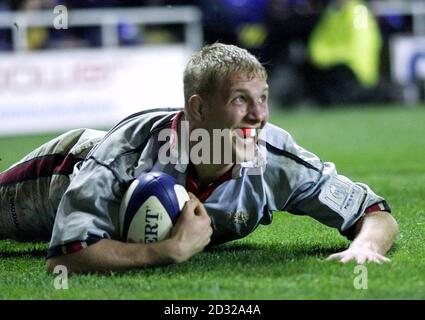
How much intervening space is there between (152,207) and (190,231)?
0.60 feet

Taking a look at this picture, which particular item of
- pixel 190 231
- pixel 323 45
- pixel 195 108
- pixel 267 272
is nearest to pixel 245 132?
pixel 195 108

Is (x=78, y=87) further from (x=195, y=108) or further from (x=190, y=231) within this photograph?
(x=190, y=231)

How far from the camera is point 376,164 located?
375 inches

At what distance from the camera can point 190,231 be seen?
4379mm

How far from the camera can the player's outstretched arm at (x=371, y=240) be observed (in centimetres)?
449

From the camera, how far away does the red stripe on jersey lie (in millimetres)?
5094

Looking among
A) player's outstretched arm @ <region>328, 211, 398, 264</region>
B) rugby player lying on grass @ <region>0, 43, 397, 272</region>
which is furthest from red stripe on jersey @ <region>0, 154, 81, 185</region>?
player's outstretched arm @ <region>328, 211, 398, 264</region>

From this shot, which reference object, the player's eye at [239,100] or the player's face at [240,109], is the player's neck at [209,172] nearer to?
the player's face at [240,109]

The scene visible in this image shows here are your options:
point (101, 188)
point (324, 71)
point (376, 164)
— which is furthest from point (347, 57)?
point (101, 188)

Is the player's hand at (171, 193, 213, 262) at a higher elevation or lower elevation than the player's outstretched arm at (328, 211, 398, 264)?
higher

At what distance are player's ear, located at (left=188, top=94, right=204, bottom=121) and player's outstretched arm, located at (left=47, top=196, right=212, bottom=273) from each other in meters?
0.37

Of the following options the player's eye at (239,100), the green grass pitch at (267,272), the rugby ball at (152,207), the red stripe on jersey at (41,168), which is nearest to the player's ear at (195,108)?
the player's eye at (239,100)

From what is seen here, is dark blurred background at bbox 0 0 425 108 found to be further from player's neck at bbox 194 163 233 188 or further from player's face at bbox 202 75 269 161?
player's face at bbox 202 75 269 161

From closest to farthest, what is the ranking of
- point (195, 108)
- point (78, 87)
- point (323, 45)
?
point (195, 108)
point (78, 87)
point (323, 45)
